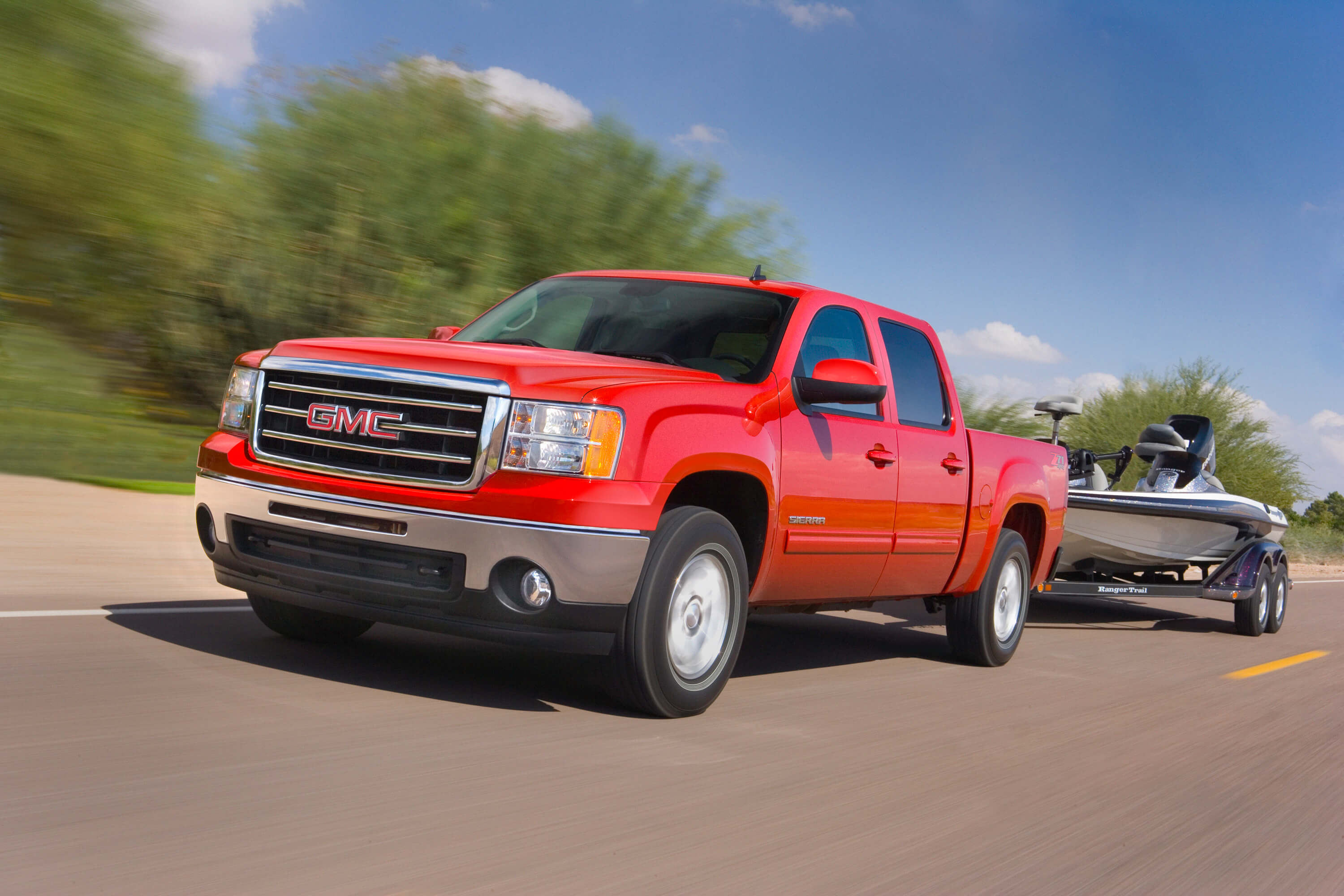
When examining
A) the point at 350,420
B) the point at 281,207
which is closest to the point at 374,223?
the point at 281,207

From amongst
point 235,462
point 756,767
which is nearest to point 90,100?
point 235,462

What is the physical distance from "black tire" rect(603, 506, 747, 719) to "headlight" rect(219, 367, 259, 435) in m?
1.89

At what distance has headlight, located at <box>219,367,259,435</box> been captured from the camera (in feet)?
19.4

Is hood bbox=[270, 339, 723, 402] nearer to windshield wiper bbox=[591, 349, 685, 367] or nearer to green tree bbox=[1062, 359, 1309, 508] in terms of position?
windshield wiper bbox=[591, 349, 685, 367]

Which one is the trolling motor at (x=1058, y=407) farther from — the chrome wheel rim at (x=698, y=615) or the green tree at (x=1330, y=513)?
the green tree at (x=1330, y=513)

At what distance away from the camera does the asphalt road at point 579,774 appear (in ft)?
12.2

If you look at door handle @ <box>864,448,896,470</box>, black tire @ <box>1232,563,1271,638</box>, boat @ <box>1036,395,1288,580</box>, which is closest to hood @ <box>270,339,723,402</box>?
A: door handle @ <box>864,448,896,470</box>

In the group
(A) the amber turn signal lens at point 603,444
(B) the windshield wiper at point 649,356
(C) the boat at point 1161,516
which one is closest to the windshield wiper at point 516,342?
(B) the windshield wiper at point 649,356

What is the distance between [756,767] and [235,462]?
2.57 metres

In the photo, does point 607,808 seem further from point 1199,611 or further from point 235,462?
point 1199,611

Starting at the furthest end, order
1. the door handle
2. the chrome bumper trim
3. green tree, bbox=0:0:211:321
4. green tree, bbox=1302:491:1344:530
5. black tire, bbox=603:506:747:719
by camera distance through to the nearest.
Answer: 1. green tree, bbox=1302:491:1344:530
2. green tree, bbox=0:0:211:321
3. the door handle
4. black tire, bbox=603:506:747:719
5. the chrome bumper trim

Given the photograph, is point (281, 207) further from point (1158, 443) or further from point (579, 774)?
point (579, 774)

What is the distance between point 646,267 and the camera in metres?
20.5

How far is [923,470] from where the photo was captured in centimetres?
741
